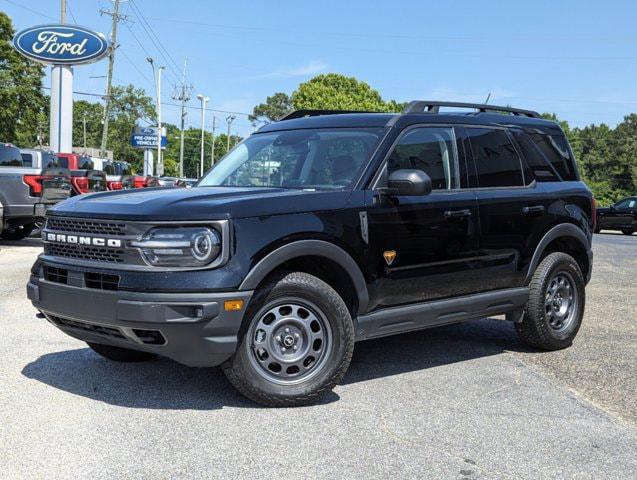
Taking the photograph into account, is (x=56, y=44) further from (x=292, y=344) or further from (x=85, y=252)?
(x=292, y=344)

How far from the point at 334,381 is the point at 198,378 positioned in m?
1.08

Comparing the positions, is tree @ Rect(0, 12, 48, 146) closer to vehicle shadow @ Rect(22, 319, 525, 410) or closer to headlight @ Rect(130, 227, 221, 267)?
vehicle shadow @ Rect(22, 319, 525, 410)

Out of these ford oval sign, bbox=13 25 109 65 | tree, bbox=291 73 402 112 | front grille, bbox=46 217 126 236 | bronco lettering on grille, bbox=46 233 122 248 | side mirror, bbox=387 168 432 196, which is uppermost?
tree, bbox=291 73 402 112

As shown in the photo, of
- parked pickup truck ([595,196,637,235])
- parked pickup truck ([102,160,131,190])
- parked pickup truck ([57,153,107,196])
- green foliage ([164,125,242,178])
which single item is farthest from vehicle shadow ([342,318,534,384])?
green foliage ([164,125,242,178])

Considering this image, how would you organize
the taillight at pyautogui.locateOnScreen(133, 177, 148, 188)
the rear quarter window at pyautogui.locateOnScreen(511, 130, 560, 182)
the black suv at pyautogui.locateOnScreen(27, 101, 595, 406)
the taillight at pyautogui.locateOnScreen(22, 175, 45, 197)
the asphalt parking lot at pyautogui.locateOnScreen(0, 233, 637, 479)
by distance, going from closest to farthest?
the asphalt parking lot at pyautogui.locateOnScreen(0, 233, 637, 479), the black suv at pyautogui.locateOnScreen(27, 101, 595, 406), the rear quarter window at pyautogui.locateOnScreen(511, 130, 560, 182), the taillight at pyautogui.locateOnScreen(22, 175, 45, 197), the taillight at pyautogui.locateOnScreen(133, 177, 148, 188)

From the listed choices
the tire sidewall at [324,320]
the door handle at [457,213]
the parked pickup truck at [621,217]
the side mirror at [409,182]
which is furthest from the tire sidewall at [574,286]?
the parked pickup truck at [621,217]

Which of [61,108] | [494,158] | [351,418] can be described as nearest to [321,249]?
[351,418]

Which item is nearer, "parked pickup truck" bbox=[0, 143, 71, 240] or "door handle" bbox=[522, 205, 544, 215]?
"door handle" bbox=[522, 205, 544, 215]

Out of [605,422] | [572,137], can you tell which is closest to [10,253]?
[605,422]

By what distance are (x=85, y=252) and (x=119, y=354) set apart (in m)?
1.25

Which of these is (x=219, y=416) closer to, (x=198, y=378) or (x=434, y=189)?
(x=198, y=378)

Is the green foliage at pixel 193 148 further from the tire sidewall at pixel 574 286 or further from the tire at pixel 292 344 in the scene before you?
the tire at pixel 292 344

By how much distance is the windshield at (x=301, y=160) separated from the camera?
17.0ft

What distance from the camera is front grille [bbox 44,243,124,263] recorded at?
14.2ft
